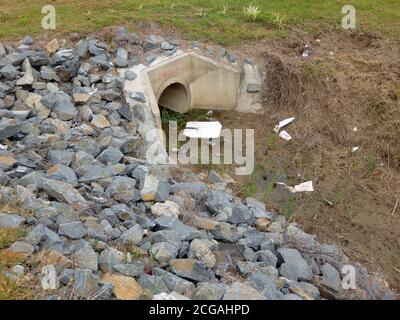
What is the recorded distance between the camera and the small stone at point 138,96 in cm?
704

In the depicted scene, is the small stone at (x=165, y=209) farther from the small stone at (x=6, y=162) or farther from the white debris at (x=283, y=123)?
the white debris at (x=283, y=123)

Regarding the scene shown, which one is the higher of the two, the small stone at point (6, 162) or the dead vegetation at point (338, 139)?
the small stone at point (6, 162)

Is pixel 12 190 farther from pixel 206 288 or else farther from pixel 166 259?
pixel 206 288

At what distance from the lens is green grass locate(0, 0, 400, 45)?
814 centimetres

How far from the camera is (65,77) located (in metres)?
7.07

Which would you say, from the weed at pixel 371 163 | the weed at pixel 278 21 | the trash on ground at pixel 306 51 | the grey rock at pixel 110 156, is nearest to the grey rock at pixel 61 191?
the grey rock at pixel 110 156

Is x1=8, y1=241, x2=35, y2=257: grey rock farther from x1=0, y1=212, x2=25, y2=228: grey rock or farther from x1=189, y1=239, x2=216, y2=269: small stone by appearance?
x1=189, y1=239, x2=216, y2=269: small stone

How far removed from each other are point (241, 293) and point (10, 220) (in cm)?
191

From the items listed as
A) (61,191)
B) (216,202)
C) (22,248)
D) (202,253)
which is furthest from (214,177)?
(22,248)

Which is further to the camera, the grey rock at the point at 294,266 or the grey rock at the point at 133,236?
the grey rock at the point at 294,266

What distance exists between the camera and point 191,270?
3949 millimetres

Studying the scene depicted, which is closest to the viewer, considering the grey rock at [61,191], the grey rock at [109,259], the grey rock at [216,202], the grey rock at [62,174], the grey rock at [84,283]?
the grey rock at [84,283]

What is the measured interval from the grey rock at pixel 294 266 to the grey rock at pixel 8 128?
3168 millimetres

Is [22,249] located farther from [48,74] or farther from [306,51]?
[306,51]
